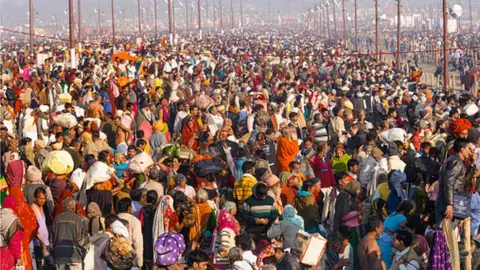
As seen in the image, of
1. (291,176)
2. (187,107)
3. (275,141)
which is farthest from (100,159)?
(187,107)

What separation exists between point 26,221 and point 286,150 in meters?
4.70

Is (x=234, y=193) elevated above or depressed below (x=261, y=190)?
below

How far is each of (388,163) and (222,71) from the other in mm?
20388

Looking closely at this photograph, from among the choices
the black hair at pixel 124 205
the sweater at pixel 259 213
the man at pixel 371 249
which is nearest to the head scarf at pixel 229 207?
the sweater at pixel 259 213

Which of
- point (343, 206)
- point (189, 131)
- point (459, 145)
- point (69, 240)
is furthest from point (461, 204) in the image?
point (189, 131)

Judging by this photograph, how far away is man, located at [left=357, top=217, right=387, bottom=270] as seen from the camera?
31.7 ft

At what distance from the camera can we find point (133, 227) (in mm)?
10312

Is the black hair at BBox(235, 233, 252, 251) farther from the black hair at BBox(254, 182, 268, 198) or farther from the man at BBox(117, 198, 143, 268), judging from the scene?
the black hair at BBox(254, 182, 268, 198)

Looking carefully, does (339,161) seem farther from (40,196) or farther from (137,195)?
(40,196)

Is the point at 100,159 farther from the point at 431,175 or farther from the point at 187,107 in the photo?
the point at 187,107

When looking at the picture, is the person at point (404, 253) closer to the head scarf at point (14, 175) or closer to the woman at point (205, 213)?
the woman at point (205, 213)

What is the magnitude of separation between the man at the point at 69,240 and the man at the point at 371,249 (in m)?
2.65

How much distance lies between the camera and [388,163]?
503 inches

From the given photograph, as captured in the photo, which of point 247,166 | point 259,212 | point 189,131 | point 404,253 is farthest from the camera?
point 189,131
